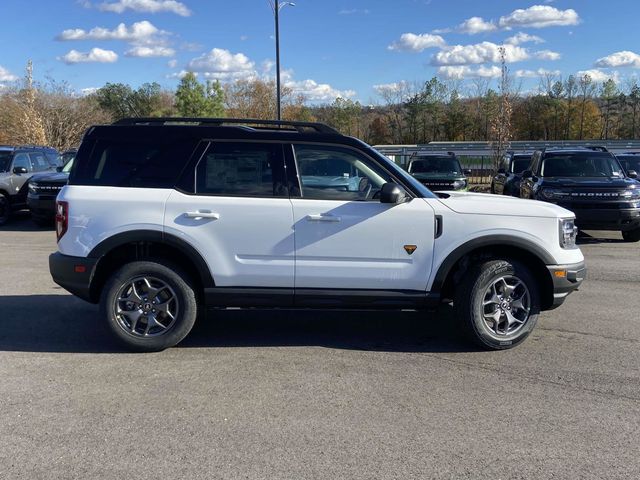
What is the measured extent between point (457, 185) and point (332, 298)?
12.1m

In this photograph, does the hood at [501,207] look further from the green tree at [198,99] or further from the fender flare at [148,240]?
the green tree at [198,99]

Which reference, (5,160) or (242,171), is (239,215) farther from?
(5,160)

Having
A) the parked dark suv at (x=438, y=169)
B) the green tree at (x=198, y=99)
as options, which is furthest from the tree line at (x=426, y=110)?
the parked dark suv at (x=438, y=169)

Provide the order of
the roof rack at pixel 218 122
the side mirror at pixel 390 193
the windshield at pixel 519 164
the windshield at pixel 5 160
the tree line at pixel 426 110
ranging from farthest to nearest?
1. the tree line at pixel 426 110
2. the windshield at pixel 519 164
3. the windshield at pixel 5 160
4. the roof rack at pixel 218 122
5. the side mirror at pixel 390 193

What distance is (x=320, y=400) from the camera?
420 cm

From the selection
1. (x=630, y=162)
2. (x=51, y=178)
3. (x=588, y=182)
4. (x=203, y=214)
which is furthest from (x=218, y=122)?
(x=630, y=162)

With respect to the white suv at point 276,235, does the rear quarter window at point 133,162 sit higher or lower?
→ higher

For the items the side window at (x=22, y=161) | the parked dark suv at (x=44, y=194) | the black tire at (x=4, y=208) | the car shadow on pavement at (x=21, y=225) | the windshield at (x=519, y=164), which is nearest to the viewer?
the parked dark suv at (x=44, y=194)

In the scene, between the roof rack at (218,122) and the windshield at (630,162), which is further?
the windshield at (630,162)

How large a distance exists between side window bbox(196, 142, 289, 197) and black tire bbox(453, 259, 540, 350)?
1798 millimetres

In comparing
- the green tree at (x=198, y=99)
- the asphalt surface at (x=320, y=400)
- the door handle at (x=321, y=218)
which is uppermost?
the green tree at (x=198, y=99)

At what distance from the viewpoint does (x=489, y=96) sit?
5412 cm

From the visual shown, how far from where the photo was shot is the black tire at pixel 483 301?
5.11 m

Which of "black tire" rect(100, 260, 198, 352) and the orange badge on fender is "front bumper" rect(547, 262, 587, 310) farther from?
"black tire" rect(100, 260, 198, 352)
